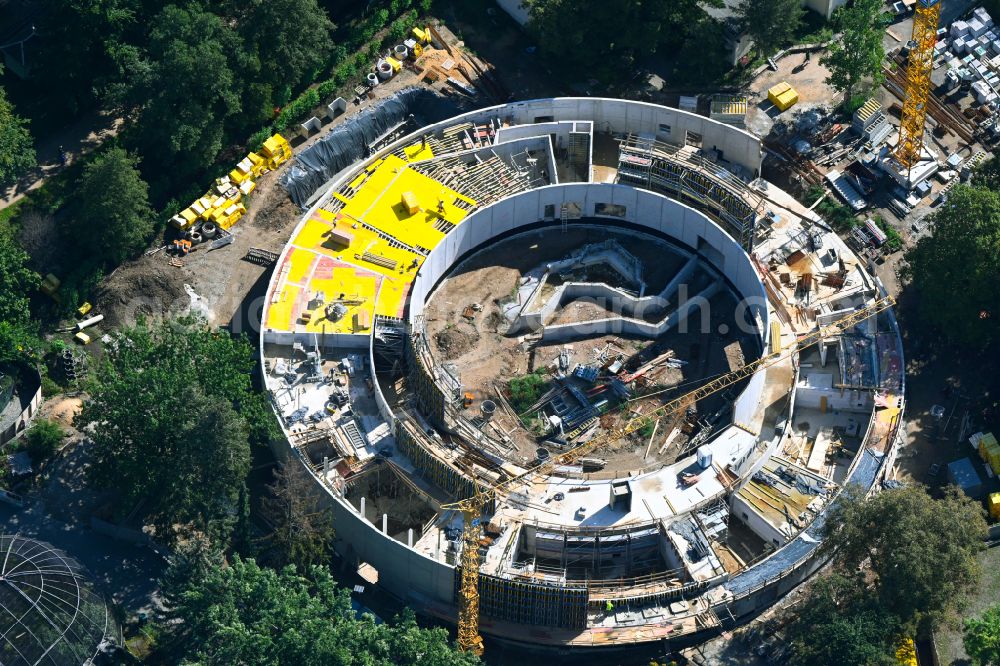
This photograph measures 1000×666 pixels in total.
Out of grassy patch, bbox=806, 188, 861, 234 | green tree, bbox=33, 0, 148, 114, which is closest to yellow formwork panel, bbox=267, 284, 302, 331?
green tree, bbox=33, 0, 148, 114

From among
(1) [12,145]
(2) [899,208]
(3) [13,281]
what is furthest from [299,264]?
(2) [899,208]

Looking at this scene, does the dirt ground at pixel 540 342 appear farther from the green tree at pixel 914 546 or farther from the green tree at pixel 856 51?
the green tree at pixel 856 51

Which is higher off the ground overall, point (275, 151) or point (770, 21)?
A: point (770, 21)

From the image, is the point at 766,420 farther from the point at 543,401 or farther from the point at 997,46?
the point at 997,46

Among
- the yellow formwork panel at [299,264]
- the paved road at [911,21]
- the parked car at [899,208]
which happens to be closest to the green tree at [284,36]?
the yellow formwork panel at [299,264]

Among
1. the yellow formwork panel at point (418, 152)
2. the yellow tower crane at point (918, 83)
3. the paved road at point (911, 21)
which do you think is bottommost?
the yellow formwork panel at point (418, 152)

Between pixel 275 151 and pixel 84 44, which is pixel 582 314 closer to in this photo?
pixel 275 151

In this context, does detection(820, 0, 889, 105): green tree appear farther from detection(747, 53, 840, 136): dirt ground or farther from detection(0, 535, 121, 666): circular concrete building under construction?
detection(0, 535, 121, 666): circular concrete building under construction
